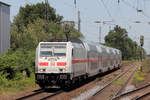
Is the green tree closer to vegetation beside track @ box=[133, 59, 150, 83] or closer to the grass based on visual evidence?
vegetation beside track @ box=[133, 59, 150, 83]

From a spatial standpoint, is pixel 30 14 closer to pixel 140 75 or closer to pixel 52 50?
pixel 140 75

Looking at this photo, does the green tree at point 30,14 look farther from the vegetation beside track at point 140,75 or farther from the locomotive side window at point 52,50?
the locomotive side window at point 52,50

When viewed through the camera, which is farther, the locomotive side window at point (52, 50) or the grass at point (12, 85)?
the locomotive side window at point (52, 50)

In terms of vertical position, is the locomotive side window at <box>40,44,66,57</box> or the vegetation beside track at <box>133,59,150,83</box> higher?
the locomotive side window at <box>40,44,66,57</box>

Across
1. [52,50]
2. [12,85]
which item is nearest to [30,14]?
[12,85]

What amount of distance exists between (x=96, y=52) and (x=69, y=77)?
9262 mm

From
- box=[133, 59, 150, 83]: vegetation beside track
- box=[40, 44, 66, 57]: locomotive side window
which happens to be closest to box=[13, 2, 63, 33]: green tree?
box=[133, 59, 150, 83]: vegetation beside track

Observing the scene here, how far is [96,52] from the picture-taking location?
86.0 ft

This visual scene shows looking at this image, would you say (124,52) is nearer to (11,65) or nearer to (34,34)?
(34,34)

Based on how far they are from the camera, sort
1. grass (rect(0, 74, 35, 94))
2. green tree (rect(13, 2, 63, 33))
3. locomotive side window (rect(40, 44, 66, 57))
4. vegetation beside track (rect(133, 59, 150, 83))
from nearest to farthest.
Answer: grass (rect(0, 74, 35, 94)) → locomotive side window (rect(40, 44, 66, 57)) → vegetation beside track (rect(133, 59, 150, 83)) → green tree (rect(13, 2, 63, 33))

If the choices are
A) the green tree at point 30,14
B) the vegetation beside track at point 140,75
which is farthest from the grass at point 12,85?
the green tree at point 30,14

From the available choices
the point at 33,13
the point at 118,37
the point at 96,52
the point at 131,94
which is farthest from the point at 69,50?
the point at 118,37

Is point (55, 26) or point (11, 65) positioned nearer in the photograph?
point (11, 65)

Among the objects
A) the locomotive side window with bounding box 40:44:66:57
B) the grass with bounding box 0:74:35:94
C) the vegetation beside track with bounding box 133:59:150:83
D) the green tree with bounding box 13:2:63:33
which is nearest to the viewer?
the grass with bounding box 0:74:35:94
